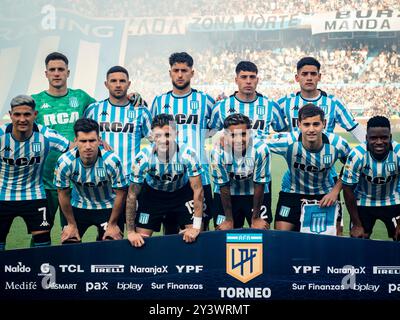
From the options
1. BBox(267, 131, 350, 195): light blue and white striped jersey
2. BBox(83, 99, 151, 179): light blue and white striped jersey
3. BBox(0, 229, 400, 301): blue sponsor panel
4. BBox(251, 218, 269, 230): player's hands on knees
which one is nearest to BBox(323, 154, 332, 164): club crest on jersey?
BBox(267, 131, 350, 195): light blue and white striped jersey

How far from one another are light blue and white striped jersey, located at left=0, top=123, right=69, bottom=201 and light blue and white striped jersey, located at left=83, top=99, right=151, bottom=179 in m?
0.38

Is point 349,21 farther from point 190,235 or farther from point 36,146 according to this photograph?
point 190,235

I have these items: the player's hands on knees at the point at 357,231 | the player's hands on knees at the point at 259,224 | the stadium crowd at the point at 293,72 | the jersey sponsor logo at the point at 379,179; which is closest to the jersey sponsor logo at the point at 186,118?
the player's hands on knees at the point at 259,224

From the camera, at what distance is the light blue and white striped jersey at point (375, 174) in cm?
433

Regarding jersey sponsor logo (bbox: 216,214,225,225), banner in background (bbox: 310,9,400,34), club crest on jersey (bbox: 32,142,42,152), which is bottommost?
jersey sponsor logo (bbox: 216,214,225,225)

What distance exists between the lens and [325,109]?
4840 mm

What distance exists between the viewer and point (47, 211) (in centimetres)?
470

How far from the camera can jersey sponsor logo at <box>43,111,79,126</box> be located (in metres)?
4.87

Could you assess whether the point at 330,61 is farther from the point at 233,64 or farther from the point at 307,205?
the point at 307,205

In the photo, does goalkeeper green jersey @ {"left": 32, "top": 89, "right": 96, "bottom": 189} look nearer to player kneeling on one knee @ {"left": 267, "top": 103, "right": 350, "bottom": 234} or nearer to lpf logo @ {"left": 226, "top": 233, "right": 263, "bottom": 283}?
player kneeling on one knee @ {"left": 267, "top": 103, "right": 350, "bottom": 234}

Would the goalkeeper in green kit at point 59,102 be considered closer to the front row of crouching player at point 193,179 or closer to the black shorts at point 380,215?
the front row of crouching player at point 193,179

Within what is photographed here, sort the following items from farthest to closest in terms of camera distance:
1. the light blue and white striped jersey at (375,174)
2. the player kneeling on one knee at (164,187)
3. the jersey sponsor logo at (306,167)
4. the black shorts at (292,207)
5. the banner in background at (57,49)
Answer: the banner in background at (57,49) → the black shorts at (292,207) → the jersey sponsor logo at (306,167) → the light blue and white striped jersey at (375,174) → the player kneeling on one knee at (164,187)
